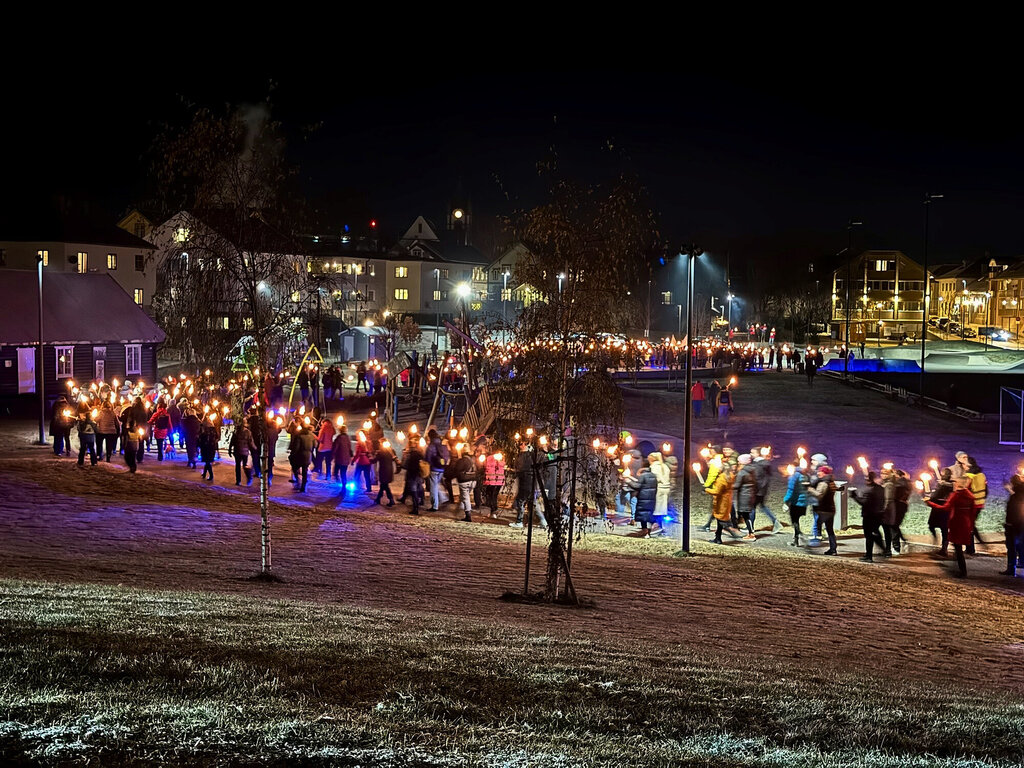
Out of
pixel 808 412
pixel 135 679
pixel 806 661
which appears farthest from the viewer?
pixel 808 412

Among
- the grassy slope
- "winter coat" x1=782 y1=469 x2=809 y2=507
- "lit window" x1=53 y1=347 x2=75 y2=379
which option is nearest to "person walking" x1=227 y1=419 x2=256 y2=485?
"winter coat" x1=782 y1=469 x2=809 y2=507

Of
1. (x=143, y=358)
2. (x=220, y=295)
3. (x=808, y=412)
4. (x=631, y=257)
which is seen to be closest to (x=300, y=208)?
(x=220, y=295)

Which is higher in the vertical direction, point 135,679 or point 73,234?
point 73,234

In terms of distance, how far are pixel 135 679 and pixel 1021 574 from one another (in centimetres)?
1397

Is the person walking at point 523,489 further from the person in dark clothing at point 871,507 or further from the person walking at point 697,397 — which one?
the person walking at point 697,397

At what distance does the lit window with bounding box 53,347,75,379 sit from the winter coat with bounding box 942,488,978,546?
3523 cm

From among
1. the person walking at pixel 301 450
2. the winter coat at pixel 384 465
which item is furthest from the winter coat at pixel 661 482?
the person walking at pixel 301 450

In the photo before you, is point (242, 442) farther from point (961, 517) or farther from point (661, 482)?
point (961, 517)

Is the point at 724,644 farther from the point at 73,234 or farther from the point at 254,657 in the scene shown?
the point at 73,234

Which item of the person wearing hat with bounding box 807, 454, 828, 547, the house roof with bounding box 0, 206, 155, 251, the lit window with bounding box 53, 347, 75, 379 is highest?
the house roof with bounding box 0, 206, 155, 251

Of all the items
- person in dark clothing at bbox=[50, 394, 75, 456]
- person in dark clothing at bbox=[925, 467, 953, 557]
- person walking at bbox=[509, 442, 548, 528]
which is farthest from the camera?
person in dark clothing at bbox=[50, 394, 75, 456]

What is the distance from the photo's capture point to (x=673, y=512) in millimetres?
21703

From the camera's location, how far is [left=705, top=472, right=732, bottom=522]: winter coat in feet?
60.0

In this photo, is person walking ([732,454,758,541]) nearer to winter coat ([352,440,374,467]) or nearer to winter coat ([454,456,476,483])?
winter coat ([454,456,476,483])
